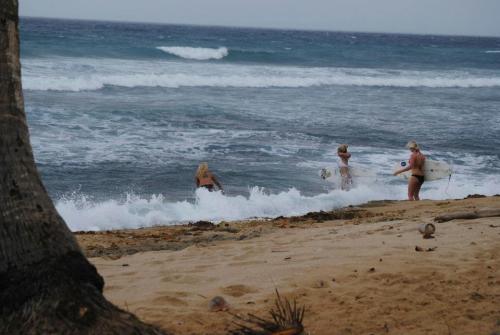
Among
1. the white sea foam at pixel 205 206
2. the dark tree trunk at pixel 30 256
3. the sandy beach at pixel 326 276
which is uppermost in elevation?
the dark tree trunk at pixel 30 256

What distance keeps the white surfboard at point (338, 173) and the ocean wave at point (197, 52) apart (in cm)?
3282

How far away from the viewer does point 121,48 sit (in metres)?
43.0

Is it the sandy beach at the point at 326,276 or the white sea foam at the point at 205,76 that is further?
the white sea foam at the point at 205,76

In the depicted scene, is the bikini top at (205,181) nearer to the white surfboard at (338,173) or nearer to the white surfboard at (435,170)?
the white surfboard at (338,173)

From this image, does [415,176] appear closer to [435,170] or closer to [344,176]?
[435,170]

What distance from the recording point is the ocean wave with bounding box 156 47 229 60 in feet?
151

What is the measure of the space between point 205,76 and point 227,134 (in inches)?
585

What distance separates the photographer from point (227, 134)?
1808 cm

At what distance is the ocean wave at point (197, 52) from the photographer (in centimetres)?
4609

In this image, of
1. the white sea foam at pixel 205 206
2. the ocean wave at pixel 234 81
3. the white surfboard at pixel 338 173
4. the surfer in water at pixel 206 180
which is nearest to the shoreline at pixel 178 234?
the white sea foam at pixel 205 206

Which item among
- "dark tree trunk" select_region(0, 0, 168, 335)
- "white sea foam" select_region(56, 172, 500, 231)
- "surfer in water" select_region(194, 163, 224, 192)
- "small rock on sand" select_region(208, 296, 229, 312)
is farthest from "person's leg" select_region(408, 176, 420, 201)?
"dark tree trunk" select_region(0, 0, 168, 335)

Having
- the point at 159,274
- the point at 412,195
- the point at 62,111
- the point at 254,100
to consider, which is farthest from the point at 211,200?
the point at 254,100

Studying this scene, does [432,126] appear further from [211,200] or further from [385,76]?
[385,76]

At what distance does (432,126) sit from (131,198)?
1274cm
